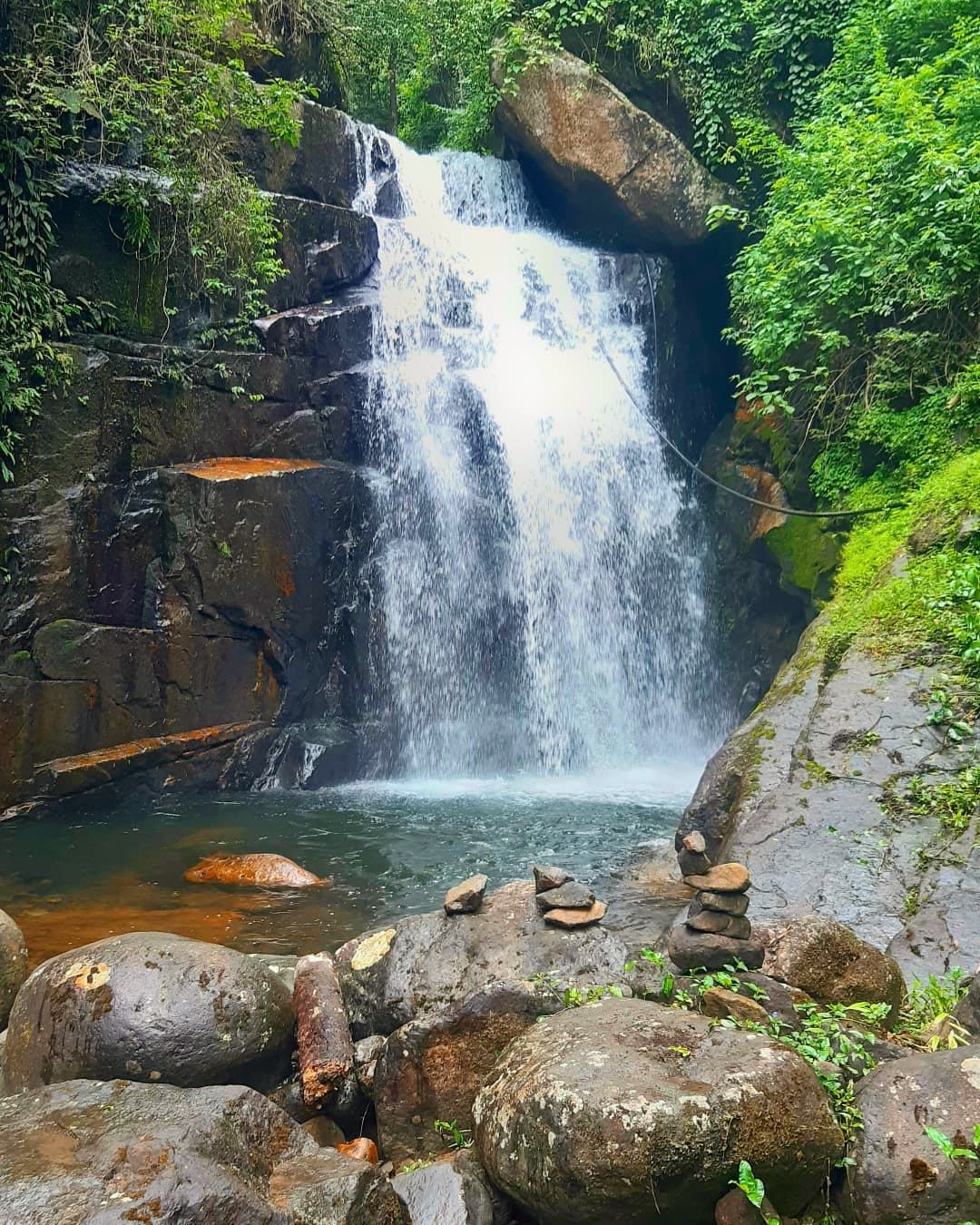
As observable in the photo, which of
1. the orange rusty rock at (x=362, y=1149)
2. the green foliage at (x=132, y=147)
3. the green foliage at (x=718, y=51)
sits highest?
the green foliage at (x=718, y=51)

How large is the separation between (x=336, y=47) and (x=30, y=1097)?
15.2 metres

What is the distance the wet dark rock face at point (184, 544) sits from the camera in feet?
30.4

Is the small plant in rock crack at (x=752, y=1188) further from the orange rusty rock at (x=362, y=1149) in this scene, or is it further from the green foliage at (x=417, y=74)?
the green foliage at (x=417, y=74)

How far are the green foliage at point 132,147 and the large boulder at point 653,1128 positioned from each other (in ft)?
28.1

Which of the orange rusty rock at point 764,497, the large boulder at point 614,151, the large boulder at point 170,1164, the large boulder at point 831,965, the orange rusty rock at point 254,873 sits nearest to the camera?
the large boulder at point 170,1164

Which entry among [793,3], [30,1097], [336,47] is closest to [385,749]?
[30,1097]

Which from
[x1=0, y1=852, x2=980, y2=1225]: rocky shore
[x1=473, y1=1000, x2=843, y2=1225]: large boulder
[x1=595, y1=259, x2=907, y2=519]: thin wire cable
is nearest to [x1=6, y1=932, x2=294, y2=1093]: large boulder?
[x1=0, y1=852, x2=980, y2=1225]: rocky shore

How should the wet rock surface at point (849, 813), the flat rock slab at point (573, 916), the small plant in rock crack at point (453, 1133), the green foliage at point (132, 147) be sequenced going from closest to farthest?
the small plant in rock crack at point (453, 1133), the flat rock slab at point (573, 916), the wet rock surface at point (849, 813), the green foliage at point (132, 147)

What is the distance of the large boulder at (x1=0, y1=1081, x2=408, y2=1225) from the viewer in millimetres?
2189

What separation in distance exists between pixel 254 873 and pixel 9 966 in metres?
3.08

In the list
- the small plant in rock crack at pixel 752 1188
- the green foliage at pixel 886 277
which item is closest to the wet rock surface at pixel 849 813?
the small plant in rock crack at pixel 752 1188

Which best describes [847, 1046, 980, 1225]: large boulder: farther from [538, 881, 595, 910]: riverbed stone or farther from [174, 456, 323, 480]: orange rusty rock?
[174, 456, 323, 480]: orange rusty rock

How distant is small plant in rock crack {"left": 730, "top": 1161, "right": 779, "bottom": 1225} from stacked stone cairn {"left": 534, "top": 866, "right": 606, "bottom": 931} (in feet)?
4.79

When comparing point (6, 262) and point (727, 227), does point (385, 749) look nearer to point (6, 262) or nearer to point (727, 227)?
point (6, 262)
